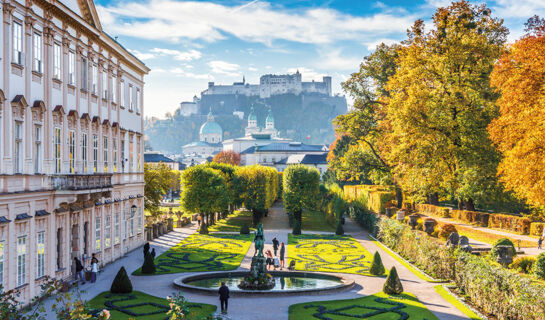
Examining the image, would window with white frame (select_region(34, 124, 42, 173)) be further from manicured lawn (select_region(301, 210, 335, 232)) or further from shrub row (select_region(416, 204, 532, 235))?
manicured lawn (select_region(301, 210, 335, 232))

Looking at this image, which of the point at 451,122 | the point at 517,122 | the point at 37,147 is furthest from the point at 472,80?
the point at 37,147

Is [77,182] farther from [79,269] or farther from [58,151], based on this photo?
[79,269]

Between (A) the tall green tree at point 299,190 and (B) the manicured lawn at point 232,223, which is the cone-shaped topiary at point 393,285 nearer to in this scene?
(B) the manicured lawn at point 232,223

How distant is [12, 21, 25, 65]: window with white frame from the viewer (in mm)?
23062

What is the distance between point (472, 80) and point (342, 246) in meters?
16.4

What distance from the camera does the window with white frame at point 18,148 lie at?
76.5ft

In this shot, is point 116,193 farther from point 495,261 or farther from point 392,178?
point 392,178

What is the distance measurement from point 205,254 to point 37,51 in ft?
67.7

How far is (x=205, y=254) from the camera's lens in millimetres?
41281

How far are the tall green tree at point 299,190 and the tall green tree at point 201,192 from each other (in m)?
7.14

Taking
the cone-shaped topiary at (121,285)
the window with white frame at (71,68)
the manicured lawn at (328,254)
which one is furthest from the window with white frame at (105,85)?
the manicured lawn at (328,254)

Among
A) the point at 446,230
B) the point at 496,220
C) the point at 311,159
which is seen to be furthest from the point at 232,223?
the point at 311,159

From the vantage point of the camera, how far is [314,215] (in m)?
80.2

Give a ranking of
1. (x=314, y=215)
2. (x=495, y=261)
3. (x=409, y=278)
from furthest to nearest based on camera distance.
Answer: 1. (x=314, y=215)
2. (x=409, y=278)
3. (x=495, y=261)
